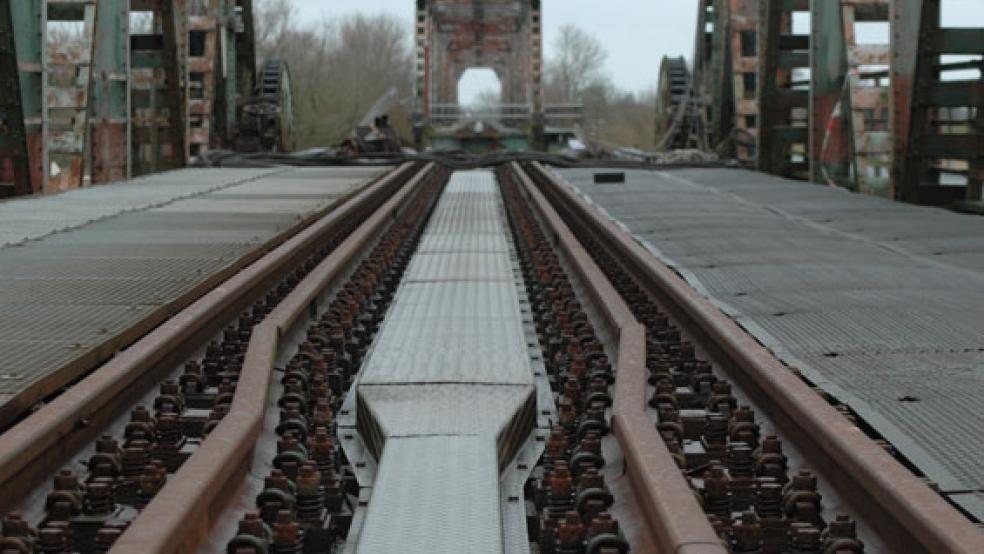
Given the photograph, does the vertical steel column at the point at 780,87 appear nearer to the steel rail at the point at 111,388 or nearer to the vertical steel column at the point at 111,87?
the vertical steel column at the point at 111,87

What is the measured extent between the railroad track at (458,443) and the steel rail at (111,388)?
0.04 ft

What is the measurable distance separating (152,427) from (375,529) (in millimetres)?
1093

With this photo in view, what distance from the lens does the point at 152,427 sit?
3.97 meters

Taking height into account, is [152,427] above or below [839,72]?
below

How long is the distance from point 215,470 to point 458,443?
0.87 meters

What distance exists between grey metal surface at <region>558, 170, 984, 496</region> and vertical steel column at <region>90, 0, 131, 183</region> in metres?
5.52

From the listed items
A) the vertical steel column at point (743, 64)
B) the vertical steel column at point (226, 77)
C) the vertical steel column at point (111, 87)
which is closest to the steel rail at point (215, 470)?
the vertical steel column at point (111, 87)

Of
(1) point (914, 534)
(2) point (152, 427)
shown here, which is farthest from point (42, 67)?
(1) point (914, 534)

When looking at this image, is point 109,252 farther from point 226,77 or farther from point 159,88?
point 226,77

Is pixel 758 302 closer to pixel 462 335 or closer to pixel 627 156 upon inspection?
pixel 462 335

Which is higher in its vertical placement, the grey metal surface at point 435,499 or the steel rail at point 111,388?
the steel rail at point 111,388

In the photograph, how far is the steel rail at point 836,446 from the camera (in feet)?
8.78

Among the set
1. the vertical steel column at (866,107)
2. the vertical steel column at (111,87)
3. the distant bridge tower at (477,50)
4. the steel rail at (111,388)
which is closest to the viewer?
the steel rail at (111,388)

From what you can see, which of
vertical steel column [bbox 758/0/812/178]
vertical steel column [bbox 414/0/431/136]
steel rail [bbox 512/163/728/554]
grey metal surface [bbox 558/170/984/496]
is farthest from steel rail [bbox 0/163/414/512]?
vertical steel column [bbox 414/0/431/136]
